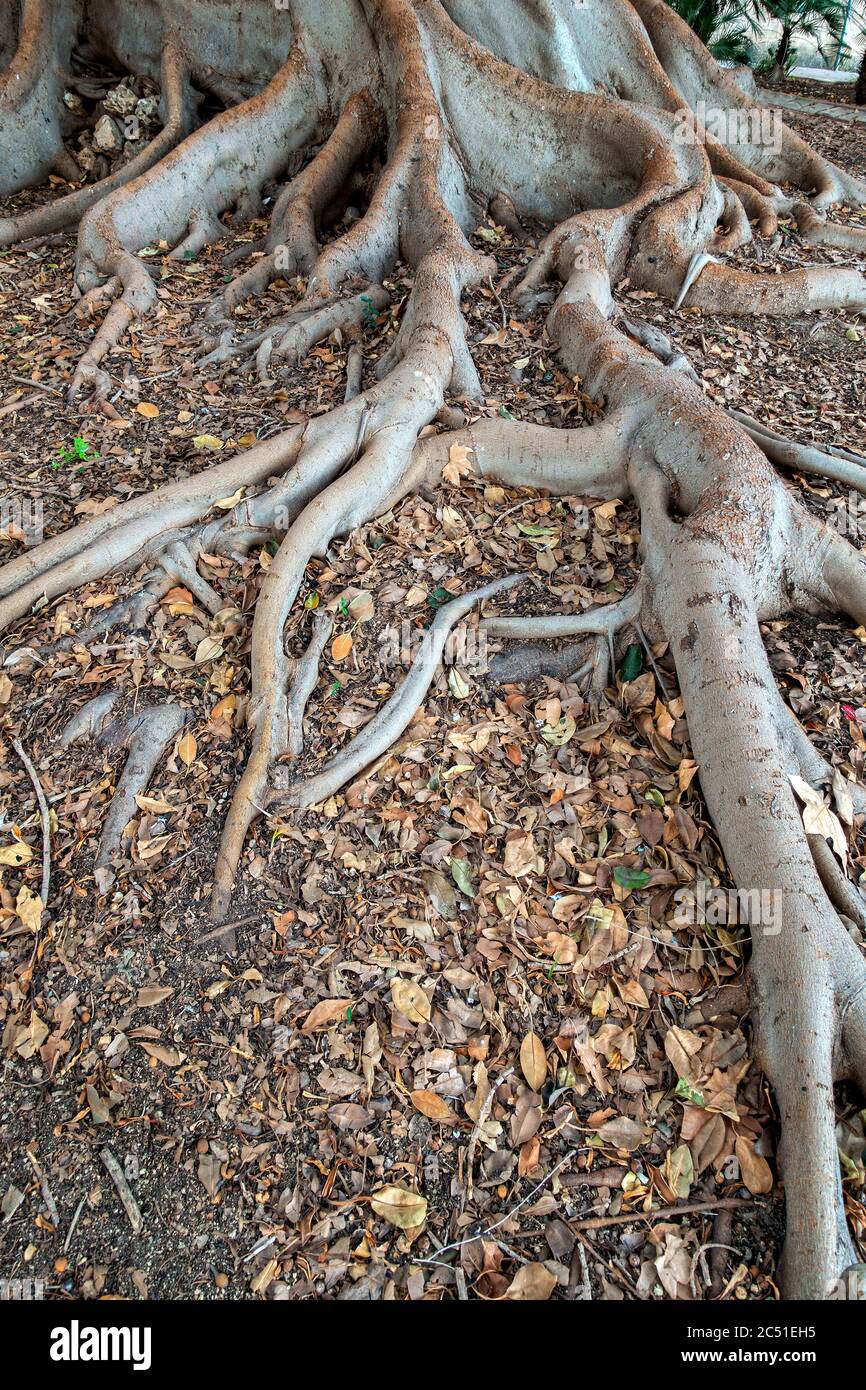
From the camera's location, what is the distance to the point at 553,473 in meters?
3.81

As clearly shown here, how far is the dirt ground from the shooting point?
87.5 inches

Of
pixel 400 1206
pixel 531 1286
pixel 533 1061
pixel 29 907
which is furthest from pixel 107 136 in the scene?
pixel 531 1286

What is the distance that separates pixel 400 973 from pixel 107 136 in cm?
720

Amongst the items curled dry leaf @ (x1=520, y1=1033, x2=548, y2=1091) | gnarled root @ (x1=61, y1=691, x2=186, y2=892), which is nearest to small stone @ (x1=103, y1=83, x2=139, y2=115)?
gnarled root @ (x1=61, y1=691, x2=186, y2=892)

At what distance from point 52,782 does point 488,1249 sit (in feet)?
6.75

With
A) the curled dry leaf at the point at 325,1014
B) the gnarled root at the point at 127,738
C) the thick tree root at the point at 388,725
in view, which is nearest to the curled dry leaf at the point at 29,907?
the gnarled root at the point at 127,738

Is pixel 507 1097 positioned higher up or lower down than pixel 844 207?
lower down

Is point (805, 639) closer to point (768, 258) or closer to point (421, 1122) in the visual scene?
point (421, 1122)

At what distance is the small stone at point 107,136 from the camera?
672cm

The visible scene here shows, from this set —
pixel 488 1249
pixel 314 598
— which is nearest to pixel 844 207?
pixel 314 598

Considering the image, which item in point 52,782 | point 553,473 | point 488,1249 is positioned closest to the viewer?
point 488,1249

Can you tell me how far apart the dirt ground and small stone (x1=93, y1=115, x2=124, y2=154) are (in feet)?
15.2

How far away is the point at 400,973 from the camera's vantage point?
262cm

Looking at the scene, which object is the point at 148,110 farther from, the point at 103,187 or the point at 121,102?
the point at 103,187
